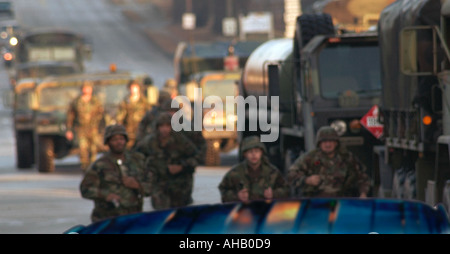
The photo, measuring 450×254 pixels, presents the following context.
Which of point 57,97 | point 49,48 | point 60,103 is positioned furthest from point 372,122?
point 49,48

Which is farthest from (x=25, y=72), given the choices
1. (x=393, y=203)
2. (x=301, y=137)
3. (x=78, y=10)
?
(x=78, y=10)

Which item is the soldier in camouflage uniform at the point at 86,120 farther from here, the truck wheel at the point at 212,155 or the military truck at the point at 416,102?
the military truck at the point at 416,102

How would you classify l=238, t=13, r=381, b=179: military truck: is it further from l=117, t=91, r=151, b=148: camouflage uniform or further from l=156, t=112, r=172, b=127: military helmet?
l=117, t=91, r=151, b=148: camouflage uniform

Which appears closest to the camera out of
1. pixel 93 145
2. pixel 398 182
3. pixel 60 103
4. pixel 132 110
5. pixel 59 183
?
pixel 398 182

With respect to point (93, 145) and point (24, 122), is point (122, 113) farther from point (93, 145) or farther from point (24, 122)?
point (24, 122)

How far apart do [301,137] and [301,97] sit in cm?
65

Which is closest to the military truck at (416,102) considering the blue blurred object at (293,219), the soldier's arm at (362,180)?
the soldier's arm at (362,180)

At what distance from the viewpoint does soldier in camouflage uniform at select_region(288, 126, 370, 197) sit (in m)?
11.8

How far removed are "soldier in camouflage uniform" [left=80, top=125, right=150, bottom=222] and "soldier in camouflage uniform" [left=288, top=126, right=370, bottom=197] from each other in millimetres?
1506

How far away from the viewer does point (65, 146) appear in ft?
89.1

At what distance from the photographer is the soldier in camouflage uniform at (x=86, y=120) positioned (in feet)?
81.0

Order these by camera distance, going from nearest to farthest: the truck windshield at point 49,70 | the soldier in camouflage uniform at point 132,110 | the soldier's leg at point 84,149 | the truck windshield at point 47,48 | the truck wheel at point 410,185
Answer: the truck wheel at point 410,185
the soldier in camouflage uniform at point 132,110
the soldier's leg at point 84,149
the truck windshield at point 49,70
the truck windshield at point 47,48

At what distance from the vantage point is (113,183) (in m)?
11.3

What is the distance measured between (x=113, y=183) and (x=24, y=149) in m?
17.6
